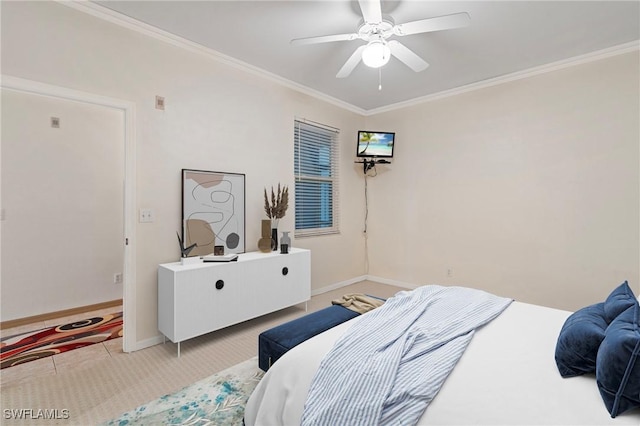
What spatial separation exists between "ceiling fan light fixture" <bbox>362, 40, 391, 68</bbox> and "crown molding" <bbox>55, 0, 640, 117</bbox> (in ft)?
5.34

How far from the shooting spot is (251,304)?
3.01 metres

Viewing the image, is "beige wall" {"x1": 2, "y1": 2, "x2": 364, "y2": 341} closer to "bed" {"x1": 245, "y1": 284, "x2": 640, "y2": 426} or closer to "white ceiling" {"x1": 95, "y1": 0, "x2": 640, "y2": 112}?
"white ceiling" {"x1": 95, "y1": 0, "x2": 640, "y2": 112}

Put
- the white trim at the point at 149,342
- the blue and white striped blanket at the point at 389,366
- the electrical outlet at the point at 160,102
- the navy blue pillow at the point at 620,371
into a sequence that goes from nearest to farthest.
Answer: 1. the navy blue pillow at the point at 620,371
2. the blue and white striped blanket at the point at 389,366
3. the white trim at the point at 149,342
4. the electrical outlet at the point at 160,102

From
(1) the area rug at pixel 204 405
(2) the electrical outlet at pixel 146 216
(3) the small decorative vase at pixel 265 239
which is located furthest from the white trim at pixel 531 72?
(1) the area rug at pixel 204 405

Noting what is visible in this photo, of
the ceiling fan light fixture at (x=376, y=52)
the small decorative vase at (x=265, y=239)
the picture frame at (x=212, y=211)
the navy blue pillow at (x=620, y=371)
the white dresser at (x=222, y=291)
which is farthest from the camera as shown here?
the small decorative vase at (x=265, y=239)

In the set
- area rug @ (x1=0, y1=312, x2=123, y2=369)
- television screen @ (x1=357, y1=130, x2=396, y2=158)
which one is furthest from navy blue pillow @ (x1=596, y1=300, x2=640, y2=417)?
television screen @ (x1=357, y1=130, x2=396, y2=158)

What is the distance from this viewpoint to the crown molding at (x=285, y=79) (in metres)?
2.44

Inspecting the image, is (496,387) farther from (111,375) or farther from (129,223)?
(129,223)

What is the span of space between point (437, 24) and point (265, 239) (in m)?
2.43

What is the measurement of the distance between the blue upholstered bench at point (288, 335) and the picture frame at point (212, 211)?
132cm

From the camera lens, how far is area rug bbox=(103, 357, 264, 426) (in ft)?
5.70

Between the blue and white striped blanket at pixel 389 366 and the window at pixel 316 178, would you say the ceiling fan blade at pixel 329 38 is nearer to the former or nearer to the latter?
the window at pixel 316 178

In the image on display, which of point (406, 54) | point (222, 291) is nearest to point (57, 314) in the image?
point (222, 291)

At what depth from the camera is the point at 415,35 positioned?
9.03ft
